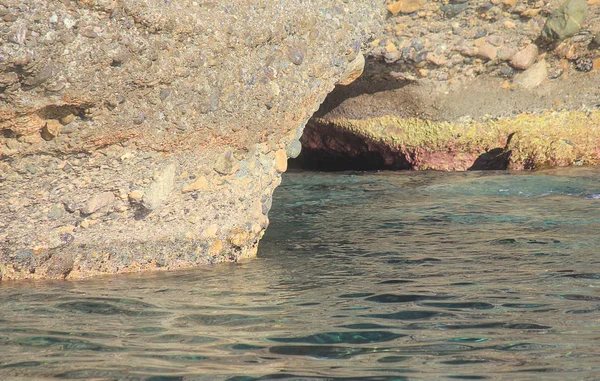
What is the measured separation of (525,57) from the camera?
26.2ft

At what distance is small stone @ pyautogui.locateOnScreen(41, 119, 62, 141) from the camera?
3.31m

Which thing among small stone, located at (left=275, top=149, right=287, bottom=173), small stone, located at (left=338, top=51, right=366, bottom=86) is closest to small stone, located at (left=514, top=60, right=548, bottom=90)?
small stone, located at (left=338, top=51, right=366, bottom=86)

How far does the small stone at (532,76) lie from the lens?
8.18 metres

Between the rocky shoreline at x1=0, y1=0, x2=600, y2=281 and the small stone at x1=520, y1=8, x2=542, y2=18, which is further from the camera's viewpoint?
the small stone at x1=520, y1=8, x2=542, y2=18

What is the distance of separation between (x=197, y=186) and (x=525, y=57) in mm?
4964

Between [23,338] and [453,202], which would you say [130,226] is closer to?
[23,338]

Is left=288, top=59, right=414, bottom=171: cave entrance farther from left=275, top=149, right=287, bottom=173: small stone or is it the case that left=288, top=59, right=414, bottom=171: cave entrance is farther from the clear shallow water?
left=275, top=149, right=287, bottom=173: small stone

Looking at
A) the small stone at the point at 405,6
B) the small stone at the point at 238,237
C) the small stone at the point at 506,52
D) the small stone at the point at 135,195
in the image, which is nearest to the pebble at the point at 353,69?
the small stone at the point at 238,237

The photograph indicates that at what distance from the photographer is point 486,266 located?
371 cm

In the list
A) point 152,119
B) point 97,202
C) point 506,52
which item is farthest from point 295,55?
point 506,52

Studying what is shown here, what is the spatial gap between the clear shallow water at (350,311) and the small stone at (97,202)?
0.30 m

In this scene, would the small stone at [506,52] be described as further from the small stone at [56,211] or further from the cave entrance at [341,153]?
the small stone at [56,211]

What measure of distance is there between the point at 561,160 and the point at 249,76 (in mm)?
4812

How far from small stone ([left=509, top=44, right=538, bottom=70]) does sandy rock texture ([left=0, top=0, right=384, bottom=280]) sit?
3999 millimetres
